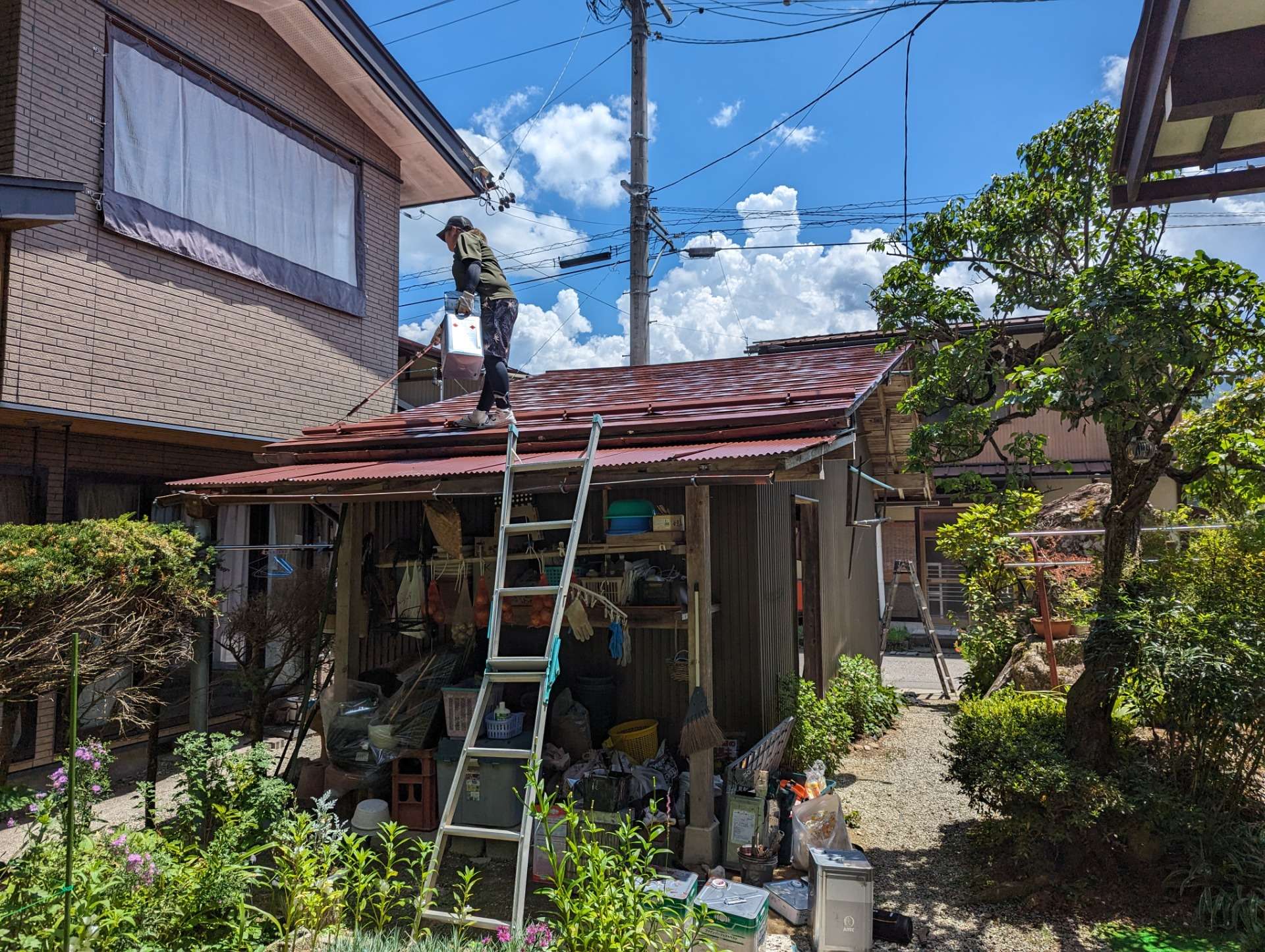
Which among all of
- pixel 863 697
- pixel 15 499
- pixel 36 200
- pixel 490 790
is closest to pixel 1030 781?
pixel 490 790

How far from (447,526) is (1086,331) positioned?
5391 mm

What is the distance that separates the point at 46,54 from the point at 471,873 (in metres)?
8.74

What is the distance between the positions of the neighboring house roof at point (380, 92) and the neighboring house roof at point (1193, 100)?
889 cm

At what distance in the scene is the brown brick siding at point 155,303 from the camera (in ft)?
24.2

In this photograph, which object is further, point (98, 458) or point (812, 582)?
point (812, 582)

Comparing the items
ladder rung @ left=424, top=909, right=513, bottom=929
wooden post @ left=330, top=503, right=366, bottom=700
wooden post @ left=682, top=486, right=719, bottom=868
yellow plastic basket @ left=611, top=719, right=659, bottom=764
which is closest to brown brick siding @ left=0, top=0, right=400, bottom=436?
wooden post @ left=330, top=503, right=366, bottom=700

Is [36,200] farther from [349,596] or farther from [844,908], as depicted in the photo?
[844,908]

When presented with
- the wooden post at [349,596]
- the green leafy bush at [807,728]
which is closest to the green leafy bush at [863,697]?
the green leafy bush at [807,728]

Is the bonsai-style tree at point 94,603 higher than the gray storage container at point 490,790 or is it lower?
higher

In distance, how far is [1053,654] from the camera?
29.6ft

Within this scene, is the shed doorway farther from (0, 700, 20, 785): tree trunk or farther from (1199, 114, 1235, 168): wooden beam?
(0, 700, 20, 785): tree trunk

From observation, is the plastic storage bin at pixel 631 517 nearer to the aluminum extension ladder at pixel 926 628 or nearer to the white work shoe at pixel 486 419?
the white work shoe at pixel 486 419

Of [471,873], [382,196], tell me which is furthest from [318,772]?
Answer: [382,196]

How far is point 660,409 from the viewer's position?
24.9 ft
